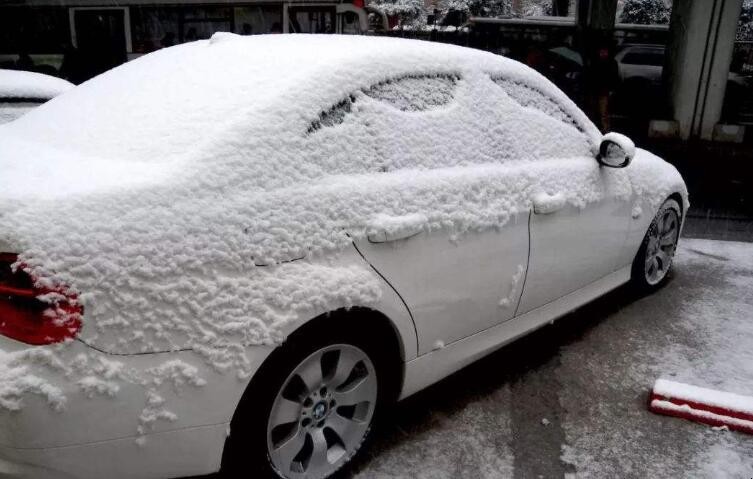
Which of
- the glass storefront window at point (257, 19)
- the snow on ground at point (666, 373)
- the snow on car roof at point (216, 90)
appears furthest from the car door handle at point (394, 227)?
the glass storefront window at point (257, 19)

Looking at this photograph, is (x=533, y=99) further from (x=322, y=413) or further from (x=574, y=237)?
(x=322, y=413)

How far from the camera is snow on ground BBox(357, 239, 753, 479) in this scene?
2.46m

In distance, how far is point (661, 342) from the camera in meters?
3.55

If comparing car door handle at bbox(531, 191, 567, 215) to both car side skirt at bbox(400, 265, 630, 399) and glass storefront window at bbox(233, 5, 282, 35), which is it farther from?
glass storefront window at bbox(233, 5, 282, 35)

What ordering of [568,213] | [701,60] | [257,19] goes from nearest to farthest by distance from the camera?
[568,213] → [701,60] → [257,19]

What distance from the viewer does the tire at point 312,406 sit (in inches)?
75.7

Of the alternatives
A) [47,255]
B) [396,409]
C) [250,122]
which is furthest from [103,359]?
[396,409]

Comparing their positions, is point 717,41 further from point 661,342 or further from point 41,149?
point 41,149

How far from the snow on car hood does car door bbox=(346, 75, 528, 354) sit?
0.01 meters

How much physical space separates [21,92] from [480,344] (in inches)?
150

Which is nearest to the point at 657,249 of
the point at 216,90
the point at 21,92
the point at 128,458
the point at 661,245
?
the point at 661,245

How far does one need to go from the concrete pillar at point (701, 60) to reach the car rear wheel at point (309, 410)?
33.1ft

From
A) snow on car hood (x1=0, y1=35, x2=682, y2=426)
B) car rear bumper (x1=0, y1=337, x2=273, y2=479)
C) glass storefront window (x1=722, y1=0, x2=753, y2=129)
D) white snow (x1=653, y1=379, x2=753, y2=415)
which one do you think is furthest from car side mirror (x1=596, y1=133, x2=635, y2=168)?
glass storefront window (x1=722, y1=0, x2=753, y2=129)

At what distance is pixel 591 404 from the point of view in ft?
9.53
